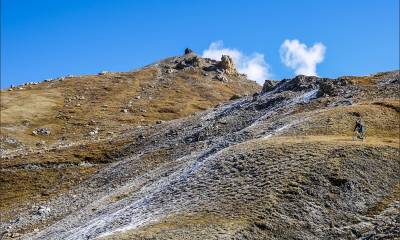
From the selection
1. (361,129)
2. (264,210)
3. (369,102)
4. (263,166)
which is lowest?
(264,210)

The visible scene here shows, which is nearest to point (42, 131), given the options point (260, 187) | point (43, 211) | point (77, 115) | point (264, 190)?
point (77, 115)

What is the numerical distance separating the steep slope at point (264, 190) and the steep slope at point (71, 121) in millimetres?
11643

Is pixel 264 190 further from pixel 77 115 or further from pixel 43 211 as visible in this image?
pixel 77 115

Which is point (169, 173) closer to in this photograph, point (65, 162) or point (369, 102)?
point (369, 102)

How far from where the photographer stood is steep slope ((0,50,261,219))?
83.6m

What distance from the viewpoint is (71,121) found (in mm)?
144125

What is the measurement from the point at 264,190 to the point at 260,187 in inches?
30.2

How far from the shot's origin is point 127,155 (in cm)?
8806

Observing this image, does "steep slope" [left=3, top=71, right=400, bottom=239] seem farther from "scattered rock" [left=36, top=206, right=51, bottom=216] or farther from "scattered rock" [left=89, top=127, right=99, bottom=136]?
"scattered rock" [left=89, top=127, right=99, bottom=136]

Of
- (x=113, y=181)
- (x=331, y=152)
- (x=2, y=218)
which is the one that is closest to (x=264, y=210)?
(x=331, y=152)

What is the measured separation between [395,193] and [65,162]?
5925cm

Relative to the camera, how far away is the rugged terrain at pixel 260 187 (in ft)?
126

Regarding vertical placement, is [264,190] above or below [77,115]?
below

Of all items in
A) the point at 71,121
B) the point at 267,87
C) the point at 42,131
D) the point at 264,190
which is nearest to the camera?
the point at 264,190
